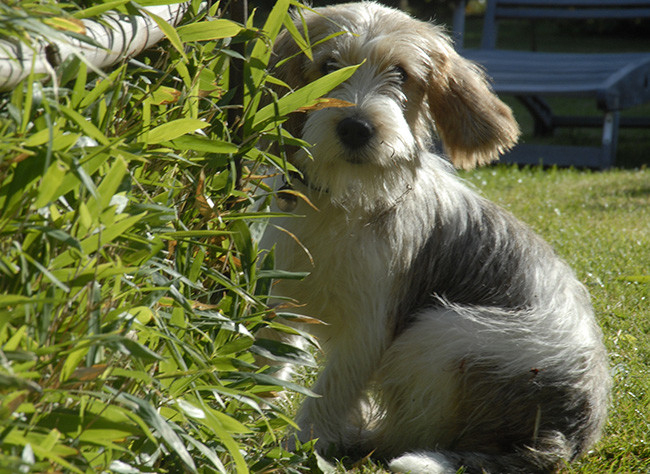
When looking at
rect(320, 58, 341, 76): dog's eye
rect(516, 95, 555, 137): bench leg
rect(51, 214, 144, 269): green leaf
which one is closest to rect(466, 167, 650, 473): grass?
rect(320, 58, 341, 76): dog's eye

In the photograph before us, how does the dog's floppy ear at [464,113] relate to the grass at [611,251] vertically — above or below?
above

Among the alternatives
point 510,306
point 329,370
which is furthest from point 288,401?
point 510,306

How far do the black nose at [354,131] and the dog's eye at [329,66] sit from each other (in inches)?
11.3

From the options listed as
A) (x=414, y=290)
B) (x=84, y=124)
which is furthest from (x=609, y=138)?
(x=84, y=124)

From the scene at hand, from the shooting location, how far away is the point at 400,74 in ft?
10.4

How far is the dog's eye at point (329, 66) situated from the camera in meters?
3.05

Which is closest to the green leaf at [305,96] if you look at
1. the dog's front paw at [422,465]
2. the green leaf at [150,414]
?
the green leaf at [150,414]

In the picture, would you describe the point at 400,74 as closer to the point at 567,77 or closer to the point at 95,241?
the point at 95,241

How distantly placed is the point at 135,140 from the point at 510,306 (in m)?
1.92

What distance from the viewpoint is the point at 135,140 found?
193 cm

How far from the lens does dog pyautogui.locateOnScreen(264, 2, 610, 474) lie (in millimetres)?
3002

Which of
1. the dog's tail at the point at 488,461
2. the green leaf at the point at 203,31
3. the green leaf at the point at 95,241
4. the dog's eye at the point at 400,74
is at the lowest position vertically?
the dog's tail at the point at 488,461

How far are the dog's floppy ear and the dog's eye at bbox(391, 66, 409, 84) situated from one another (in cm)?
18

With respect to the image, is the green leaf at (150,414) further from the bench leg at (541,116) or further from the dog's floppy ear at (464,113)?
the bench leg at (541,116)
